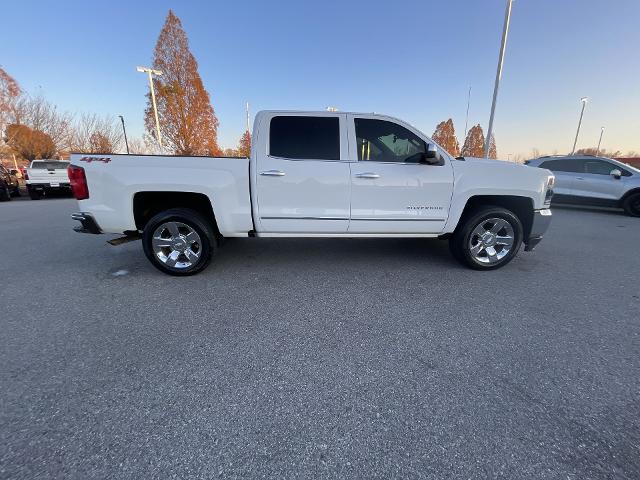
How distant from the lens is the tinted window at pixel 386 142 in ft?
12.6

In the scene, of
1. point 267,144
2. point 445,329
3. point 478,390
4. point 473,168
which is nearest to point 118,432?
point 478,390

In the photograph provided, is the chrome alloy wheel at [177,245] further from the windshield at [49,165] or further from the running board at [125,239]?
the windshield at [49,165]

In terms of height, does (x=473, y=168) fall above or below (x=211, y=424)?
above

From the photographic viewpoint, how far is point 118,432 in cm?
169

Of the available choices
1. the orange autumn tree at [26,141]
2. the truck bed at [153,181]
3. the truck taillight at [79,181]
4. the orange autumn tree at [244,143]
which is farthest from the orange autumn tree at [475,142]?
the orange autumn tree at [26,141]

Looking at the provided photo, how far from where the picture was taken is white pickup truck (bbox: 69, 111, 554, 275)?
3.61 metres

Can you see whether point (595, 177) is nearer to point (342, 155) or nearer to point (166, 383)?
point (342, 155)

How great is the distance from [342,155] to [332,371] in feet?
8.55

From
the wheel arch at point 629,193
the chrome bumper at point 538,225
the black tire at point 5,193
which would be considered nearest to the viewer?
the chrome bumper at point 538,225

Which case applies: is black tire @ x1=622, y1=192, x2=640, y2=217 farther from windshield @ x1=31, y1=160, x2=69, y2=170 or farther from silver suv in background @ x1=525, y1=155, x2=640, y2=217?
windshield @ x1=31, y1=160, x2=69, y2=170

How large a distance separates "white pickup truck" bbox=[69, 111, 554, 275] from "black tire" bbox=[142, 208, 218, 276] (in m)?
0.01

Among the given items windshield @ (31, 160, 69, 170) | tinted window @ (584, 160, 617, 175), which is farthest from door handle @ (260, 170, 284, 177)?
windshield @ (31, 160, 69, 170)

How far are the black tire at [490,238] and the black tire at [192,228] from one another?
3359 millimetres

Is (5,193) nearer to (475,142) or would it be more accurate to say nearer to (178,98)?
(178,98)
